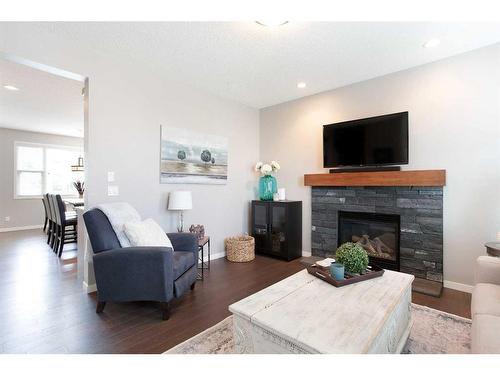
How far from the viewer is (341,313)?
125 centimetres

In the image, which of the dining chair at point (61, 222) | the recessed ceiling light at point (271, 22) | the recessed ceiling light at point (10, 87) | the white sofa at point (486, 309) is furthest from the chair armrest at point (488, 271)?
the recessed ceiling light at point (10, 87)

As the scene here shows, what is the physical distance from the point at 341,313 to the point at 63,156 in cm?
840

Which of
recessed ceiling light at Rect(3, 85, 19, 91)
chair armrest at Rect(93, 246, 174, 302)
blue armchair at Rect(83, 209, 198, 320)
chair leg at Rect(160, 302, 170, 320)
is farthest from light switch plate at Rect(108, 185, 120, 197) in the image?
recessed ceiling light at Rect(3, 85, 19, 91)

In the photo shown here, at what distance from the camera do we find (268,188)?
4148 millimetres

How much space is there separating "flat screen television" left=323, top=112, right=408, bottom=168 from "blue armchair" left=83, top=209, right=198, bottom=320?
255 cm

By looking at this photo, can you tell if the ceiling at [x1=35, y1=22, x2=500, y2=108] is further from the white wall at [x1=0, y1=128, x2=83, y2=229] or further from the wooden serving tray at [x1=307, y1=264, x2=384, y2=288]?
the white wall at [x1=0, y1=128, x2=83, y2=229]

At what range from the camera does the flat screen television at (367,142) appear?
9.66ft

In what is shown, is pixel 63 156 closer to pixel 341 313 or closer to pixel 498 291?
pixel 341 313

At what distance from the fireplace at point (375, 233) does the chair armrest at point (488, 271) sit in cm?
121

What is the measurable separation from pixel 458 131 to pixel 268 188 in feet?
8.32

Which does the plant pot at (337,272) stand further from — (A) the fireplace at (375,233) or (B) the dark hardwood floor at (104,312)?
(A) the fireplace at (375,233)

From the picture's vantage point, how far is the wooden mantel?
2711 mm

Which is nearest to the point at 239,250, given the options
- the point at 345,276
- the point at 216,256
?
the point at 216,256
